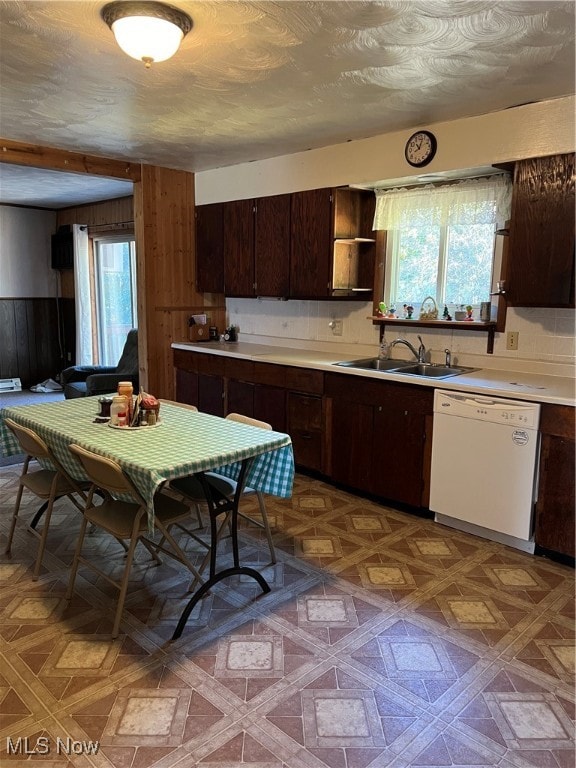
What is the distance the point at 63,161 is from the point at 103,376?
6.58 ft

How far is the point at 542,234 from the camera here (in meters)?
3.09

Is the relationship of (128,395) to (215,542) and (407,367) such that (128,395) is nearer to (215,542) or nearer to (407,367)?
(215,542)

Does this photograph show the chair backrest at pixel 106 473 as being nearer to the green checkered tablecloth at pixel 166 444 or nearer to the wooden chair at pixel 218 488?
the green checkered tablecloth at pixel 166 444

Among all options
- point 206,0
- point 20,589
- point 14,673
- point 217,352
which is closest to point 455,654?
point 14,673

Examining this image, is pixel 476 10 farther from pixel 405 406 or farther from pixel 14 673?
Result: pixel 14 673

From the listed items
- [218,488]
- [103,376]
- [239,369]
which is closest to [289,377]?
[239,369]

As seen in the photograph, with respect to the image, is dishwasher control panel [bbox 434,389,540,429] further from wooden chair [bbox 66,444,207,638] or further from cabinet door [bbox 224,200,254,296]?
cabinet door [bbox 224,200,254,296]

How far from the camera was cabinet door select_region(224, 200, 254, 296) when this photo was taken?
480 cm

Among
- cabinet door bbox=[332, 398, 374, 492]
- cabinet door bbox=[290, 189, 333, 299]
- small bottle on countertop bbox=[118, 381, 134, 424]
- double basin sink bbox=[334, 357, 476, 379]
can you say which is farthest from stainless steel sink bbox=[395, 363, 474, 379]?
small bottle on countertop bbox=[118, 381, 134, 424]

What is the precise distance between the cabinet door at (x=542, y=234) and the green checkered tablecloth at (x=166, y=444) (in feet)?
5.55

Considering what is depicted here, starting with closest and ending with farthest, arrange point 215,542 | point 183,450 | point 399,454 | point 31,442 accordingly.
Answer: point 183,450 → point 215,542 → point 31,442 → point 399,454

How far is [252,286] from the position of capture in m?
4.83

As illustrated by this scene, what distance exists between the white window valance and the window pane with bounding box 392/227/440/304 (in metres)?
0.09

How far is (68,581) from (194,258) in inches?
134
